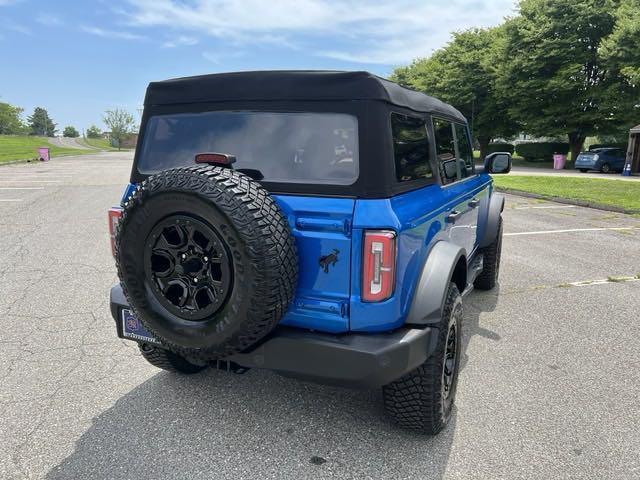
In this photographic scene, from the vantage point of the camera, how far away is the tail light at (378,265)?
210 cm

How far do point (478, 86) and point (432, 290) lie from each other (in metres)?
36.0

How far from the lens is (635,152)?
69.8 ft

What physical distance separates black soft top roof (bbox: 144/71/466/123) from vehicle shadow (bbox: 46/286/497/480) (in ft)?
A: 6.06

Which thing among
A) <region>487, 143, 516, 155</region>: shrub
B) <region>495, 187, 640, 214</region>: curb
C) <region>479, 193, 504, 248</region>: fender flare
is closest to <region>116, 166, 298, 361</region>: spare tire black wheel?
<region>479, 193, 504, 248</region>: fender flare

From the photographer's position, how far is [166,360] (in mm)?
3086

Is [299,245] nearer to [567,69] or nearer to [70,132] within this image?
[567,69]

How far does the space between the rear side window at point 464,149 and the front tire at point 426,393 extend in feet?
6.24

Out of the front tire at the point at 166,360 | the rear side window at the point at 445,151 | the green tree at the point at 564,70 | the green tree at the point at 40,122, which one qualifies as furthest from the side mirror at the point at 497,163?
the green tree at the point at 40,122

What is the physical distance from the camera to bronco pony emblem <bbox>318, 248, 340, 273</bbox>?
2.17 metres

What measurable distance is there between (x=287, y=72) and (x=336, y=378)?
162 centimetres

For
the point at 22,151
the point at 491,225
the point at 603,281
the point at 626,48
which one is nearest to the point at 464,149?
the point at 491,225

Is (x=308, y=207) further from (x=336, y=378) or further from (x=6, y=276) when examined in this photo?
(x=6, y=276)

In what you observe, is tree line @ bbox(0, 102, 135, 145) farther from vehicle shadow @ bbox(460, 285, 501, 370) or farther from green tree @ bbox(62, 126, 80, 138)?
vehicle shadow @ bbox(460, 285, 501, 370)

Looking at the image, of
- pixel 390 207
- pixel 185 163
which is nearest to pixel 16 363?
pixel 185 163
